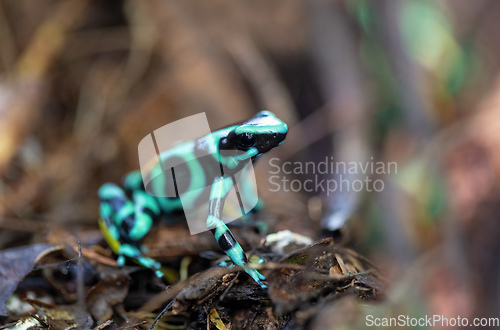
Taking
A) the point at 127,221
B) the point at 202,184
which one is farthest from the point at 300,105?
the point at 127,221

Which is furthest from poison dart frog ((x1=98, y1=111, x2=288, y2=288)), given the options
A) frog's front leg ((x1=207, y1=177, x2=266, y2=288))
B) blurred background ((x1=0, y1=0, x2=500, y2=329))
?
blurred background ((x1=0, y1=0, x2=500, y2=329))

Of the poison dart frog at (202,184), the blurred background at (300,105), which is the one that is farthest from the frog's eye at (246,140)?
the blurred background at (300,105)

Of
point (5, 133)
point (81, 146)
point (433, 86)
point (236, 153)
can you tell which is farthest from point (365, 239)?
point (5, 133)

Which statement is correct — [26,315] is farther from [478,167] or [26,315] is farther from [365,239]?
[478,167]

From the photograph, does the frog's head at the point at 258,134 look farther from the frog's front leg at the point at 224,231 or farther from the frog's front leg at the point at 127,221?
the frog's front leg at the point at 127,221

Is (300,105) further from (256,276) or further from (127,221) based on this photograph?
(256,276)

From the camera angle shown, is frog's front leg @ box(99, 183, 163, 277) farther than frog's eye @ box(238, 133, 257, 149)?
Yes

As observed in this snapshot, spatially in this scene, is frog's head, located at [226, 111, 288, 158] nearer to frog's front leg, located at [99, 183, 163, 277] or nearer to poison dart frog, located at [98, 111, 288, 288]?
poison dart frog, located at [98, 111, 288, 288]
